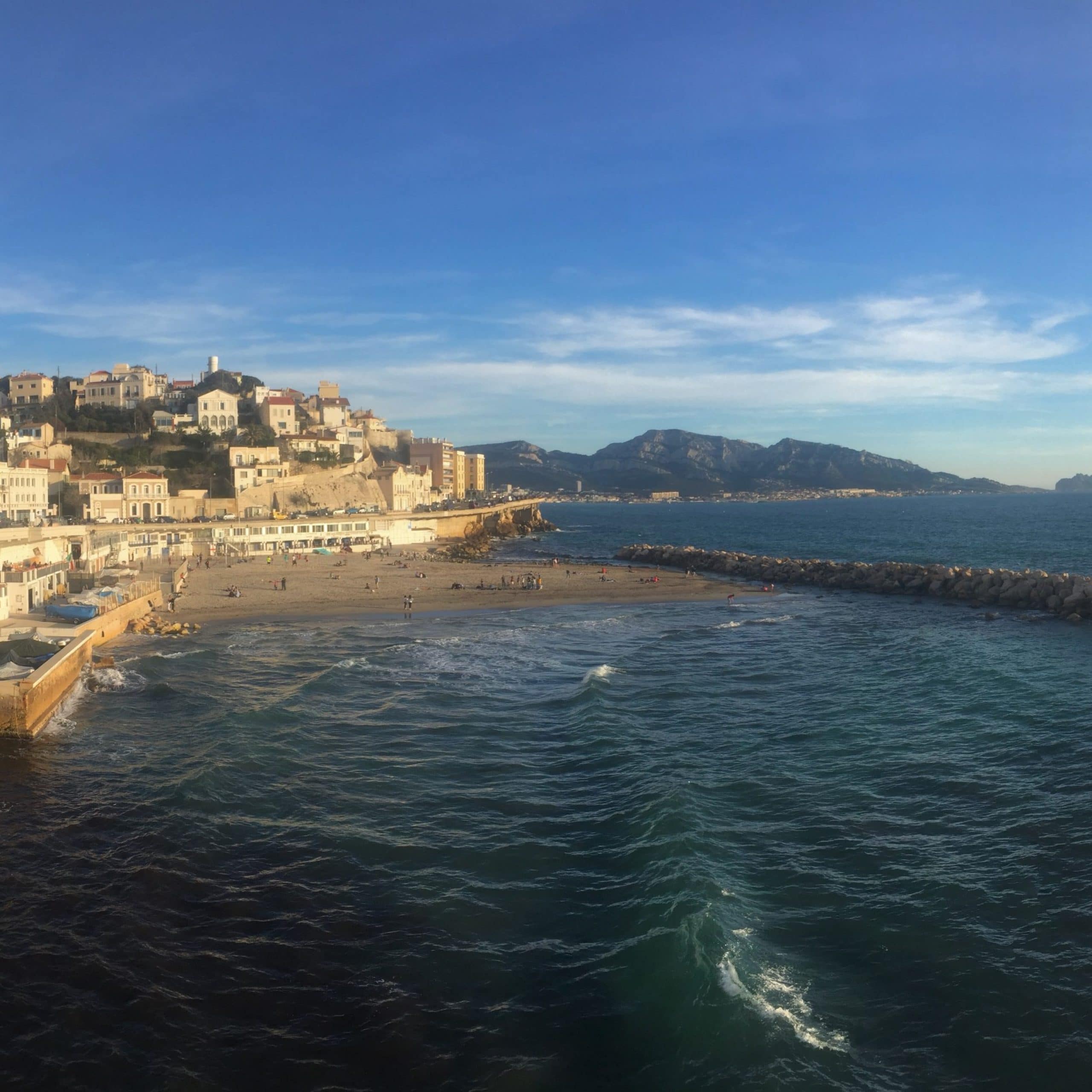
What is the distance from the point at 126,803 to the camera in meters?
14.7

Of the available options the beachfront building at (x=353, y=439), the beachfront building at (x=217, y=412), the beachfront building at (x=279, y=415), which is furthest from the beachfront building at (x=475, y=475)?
the beachfront building at (x=217, y=412)

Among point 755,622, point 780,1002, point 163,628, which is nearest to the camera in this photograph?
point 780,1002

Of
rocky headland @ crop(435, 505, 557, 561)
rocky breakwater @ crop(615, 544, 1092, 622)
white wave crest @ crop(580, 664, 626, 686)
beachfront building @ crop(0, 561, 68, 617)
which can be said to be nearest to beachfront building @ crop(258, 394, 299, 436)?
rocky headland @ crop(435, 505, 557, 561)

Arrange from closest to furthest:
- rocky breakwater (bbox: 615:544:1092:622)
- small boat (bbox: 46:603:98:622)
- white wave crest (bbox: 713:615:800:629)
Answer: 1. small boat (bbox: 46:603:98:622)
2. white wave crest (bbox: 713:615:800:629)
3. rocky breakwater (bbox: 615:544:1092:622)

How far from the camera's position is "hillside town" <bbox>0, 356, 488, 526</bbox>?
6550 centimetres

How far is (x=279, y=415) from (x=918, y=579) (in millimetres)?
71323

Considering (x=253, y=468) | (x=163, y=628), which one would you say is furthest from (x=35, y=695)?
(x=253, y=468)

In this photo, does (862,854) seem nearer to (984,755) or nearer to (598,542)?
(984,755)

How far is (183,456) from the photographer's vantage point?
8344 cm

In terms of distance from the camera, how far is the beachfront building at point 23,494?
179 ft

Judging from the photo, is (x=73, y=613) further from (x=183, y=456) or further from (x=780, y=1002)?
(x=183, y=456)

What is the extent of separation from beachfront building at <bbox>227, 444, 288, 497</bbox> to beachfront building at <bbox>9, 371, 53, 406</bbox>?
101 feet

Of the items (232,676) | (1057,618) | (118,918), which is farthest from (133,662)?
(1057,618)

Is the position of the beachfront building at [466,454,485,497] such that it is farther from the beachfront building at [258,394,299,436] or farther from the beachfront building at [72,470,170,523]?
the beachfront building at [72,470,170,523]
